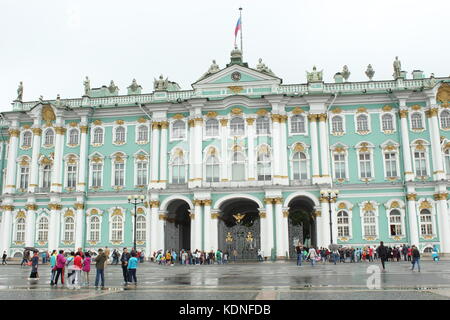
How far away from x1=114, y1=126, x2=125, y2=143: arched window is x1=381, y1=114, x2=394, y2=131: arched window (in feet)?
83.2

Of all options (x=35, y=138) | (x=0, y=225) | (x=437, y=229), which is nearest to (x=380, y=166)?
(x=437, y=229)

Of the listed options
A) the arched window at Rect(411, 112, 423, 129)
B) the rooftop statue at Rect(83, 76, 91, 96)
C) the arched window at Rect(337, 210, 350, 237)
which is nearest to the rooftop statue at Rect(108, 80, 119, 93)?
the rooftop statue at Rect(83, 76, 91, 96)

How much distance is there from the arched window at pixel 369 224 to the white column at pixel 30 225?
31789mm

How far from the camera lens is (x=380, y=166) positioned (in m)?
45.2

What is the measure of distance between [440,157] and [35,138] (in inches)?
1542

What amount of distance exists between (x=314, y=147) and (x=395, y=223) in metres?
9.91

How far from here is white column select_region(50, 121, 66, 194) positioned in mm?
48625

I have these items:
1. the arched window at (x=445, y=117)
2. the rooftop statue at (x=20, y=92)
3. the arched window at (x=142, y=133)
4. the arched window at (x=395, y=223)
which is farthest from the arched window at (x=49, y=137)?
the arched window at (x=445, y=117)

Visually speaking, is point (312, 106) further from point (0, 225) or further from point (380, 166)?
point (0, 225)

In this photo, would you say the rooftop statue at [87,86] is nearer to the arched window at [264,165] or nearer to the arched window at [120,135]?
the arched window at [120,135]

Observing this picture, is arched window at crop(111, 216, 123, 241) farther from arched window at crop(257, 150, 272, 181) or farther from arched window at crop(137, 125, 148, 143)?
arched window at crop(257, 150, 272, 181)

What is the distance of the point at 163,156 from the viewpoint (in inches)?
1874

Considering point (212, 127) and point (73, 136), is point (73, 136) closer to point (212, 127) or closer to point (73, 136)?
point (73, 136)
